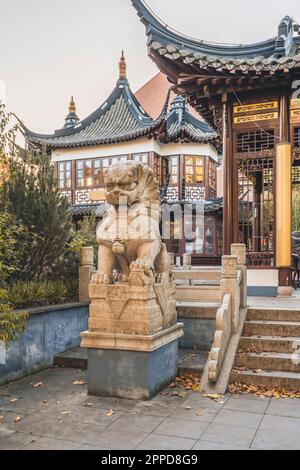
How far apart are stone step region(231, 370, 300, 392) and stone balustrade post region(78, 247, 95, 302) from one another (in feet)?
10.0

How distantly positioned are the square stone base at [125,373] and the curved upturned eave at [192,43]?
6.39m

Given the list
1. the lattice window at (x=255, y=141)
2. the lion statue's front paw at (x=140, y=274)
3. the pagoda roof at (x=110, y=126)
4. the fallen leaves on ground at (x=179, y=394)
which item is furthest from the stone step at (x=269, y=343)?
the pagoda roof at (x=110, y=126)

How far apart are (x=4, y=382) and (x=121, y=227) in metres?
2.52

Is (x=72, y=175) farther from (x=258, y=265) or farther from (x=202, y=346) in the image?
(x=202, y=346)

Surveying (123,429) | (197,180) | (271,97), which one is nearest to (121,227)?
(123,429)

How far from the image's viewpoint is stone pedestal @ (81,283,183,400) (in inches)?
187

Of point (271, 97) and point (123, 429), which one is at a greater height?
point (271, 97)

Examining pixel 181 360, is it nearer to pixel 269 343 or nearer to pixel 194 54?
pixel 269 343

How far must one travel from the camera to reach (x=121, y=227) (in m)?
5.11

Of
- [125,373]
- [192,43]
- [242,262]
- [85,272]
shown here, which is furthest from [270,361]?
[192,43]

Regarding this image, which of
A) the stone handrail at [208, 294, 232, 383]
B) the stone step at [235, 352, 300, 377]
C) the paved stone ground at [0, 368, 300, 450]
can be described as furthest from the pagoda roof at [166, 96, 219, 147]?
the paved stone ground at [0, 368, 300, 450]

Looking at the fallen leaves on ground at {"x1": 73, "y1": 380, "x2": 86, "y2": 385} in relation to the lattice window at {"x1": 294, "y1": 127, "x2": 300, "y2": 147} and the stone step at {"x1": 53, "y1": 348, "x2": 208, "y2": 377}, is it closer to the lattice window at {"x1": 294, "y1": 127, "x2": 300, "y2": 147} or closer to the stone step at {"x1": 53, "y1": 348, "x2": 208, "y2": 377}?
the stone step at {"x1": 53, "y1": 348, "x2": 208, "y2": 377}

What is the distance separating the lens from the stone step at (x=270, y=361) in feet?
17.7

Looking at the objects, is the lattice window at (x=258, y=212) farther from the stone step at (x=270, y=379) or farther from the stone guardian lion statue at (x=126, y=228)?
the stone guardian lion statue at (x=126, y=228)
